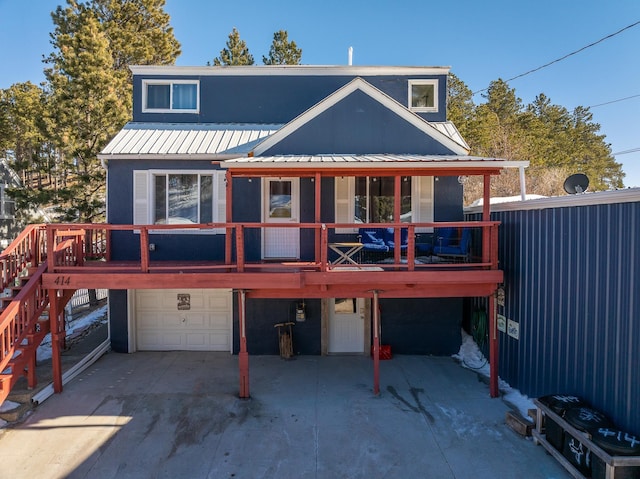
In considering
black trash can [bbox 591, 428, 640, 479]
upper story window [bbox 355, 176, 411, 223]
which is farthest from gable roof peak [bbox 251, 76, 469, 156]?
black trash can [bbox 591, 428, 640, 479]

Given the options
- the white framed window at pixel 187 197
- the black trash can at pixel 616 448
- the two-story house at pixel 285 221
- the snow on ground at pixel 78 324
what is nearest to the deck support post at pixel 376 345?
the two-story house at pixel 285 221

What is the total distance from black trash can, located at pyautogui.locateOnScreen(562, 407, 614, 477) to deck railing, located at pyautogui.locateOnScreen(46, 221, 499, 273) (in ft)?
9.20

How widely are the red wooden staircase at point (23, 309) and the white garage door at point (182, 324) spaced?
7.46 feet

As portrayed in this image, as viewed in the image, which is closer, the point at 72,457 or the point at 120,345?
the point at 72,457

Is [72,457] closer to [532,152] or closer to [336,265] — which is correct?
[336,265]

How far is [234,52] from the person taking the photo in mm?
24938

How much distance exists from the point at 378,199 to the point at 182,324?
21.0 feet

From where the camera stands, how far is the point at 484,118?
22.4 m

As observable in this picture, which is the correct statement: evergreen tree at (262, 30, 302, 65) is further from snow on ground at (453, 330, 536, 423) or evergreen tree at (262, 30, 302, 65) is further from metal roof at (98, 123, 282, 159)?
snow on ground at (453, 330, 536, 423)

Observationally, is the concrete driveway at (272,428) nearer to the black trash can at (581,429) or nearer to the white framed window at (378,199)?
the black trash can at (581,429)

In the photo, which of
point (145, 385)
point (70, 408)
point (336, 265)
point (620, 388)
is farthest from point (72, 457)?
point (620, 388)

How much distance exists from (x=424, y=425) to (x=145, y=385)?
5.89 metres

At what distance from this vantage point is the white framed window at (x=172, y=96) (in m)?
11.1

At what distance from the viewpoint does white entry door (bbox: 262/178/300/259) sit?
938 cm
